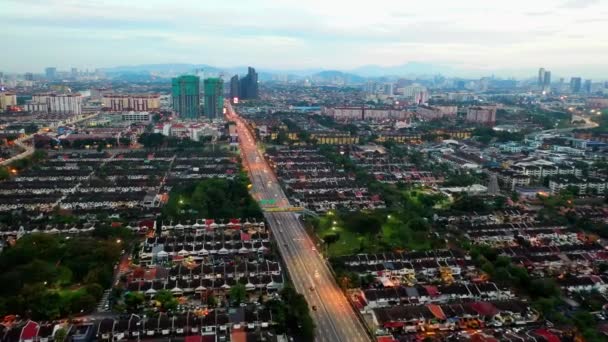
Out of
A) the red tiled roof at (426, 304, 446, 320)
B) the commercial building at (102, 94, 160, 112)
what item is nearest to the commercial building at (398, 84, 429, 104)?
the commercial building at (102, 94, 160, 112)

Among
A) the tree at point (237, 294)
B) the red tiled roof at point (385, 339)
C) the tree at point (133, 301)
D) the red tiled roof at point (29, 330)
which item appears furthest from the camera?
the tree at point (237, 294)

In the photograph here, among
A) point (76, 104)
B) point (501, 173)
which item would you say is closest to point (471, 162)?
point (501, 173)

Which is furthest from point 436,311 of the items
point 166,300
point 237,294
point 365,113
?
point 365,113

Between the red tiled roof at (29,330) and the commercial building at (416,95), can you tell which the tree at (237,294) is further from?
the commercial building at (416,95)

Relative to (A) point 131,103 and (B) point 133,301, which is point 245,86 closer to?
(A) point 131,103

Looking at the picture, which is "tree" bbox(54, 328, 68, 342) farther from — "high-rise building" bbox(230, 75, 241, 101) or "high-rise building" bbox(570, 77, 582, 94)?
"high-rise building" bbox(570, 77, 582, 94)

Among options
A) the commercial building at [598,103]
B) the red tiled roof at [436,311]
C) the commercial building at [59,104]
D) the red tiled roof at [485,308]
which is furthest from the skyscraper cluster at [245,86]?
the red tiled roof at [485,308]

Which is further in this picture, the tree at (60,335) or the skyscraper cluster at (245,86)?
the skyscraper cluster at (245,86)
